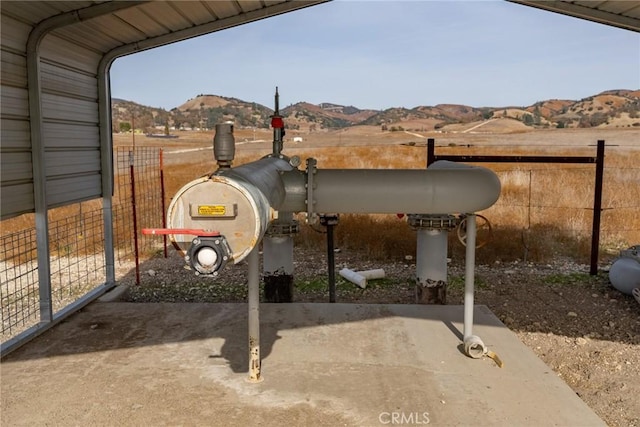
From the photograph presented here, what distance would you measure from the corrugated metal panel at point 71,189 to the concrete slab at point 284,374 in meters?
1.15

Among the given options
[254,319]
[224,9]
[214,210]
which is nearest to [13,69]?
[224,9]

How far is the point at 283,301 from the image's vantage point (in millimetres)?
5738

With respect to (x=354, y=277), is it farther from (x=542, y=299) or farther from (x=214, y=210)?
(x=214, y=210)

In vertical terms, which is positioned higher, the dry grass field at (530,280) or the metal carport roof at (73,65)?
the metal carport roof at (73,65)

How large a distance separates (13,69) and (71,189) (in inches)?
53.1

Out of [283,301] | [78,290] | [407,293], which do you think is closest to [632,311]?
[407,293]

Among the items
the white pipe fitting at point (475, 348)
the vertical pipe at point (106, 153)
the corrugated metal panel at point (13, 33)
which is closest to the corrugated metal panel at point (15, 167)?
the corrugated metal panel at point (13, 33)

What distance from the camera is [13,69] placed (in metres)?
4.21

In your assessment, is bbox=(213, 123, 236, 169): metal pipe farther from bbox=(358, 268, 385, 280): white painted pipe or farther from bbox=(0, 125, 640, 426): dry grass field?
bbox=(358, 268, 385, 280): white painted pipe

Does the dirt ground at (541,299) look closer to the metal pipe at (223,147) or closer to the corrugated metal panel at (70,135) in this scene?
the corrugated metal panel at (70,135)

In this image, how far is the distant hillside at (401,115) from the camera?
71938mm

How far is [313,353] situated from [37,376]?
6.55 ft

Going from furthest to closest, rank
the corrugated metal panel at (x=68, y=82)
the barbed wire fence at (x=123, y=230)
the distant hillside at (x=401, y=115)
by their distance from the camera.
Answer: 1. the distant hillside at (x=401, y=115)
2. the barbed wire fence at (x=123, y=230)
3. the corrugated metal panel at (x=68, y=82)

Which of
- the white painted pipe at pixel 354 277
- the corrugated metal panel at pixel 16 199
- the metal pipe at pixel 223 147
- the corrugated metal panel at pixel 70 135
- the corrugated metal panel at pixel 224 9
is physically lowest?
the white painted pipe at pixel 354 277
